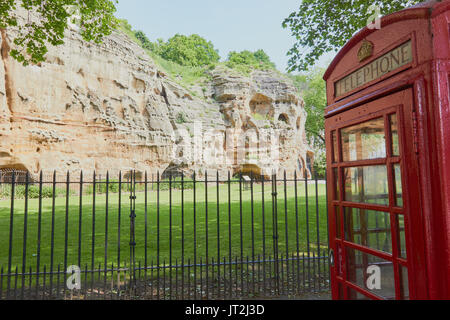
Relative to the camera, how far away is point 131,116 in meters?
25.1

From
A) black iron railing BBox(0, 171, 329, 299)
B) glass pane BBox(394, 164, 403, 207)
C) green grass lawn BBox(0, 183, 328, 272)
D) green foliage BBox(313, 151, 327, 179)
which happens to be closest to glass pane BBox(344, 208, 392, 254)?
glass pane BBox(394, 164, 403, 207)

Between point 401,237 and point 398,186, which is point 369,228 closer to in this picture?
point 401,237

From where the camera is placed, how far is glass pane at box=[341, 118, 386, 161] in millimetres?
2039

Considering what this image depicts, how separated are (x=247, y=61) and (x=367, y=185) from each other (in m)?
42.6

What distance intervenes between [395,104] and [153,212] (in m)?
12.3

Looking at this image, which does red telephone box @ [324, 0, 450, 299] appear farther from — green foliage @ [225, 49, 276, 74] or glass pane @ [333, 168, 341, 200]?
green foliage @ [225, 49, 276, 74]

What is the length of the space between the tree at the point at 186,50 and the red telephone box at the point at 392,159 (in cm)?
4810

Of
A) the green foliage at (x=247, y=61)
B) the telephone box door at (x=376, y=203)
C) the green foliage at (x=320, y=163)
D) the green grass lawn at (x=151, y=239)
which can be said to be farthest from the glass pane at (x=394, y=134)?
the green foliage at (x=320, y=163)

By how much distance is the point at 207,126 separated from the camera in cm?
3038

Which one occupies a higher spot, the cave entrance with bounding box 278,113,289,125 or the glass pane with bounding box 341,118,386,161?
the cave entrance with bounding box 278,113,289,125

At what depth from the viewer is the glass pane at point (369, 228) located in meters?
2.07

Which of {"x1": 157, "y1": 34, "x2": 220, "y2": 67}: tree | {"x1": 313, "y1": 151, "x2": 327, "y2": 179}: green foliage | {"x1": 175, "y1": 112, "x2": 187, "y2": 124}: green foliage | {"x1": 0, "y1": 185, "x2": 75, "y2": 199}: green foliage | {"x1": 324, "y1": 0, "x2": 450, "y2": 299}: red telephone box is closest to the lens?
{"x1": 324, "y1": 0, "x2": 450, "y2": 299}: red telephone box

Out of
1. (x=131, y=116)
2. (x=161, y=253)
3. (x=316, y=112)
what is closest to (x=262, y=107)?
(x=316, y=112)
